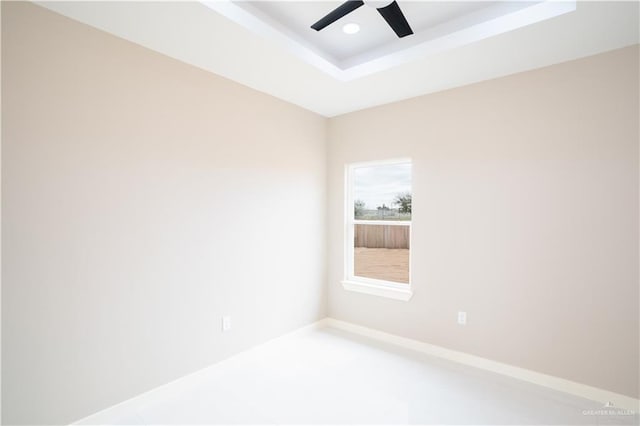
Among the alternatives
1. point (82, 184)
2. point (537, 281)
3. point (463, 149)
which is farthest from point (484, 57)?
point (82, 184)

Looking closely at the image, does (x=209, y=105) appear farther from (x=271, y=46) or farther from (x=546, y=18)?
(x=546, y=18)

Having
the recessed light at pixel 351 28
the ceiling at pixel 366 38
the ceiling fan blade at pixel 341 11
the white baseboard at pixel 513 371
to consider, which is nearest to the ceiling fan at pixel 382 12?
the ceiling fan blade at pixel 341 11

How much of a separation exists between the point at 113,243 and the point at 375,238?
103 inches

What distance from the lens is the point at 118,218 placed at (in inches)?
85.2

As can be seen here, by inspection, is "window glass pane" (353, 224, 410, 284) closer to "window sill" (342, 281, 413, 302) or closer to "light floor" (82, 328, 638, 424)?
"window sill" (342, 281, 413, 302)

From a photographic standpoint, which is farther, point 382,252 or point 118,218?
point 382,252

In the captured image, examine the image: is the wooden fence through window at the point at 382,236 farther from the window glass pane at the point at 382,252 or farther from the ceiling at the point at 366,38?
the ceiling at the point at 366,38

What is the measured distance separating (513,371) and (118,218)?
3315 millimetres

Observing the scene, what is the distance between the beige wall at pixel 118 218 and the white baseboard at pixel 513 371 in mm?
1218

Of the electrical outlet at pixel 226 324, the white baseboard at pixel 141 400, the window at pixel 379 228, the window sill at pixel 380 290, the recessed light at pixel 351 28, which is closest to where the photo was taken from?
the white baseboard at pixel 141 400

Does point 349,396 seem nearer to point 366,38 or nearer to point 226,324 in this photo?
point 226,324

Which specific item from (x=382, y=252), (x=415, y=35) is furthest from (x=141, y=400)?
(x=415, y=35)

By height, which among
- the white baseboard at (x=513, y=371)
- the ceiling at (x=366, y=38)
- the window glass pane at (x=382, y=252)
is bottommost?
the white baseboard at (x=513, y=371)

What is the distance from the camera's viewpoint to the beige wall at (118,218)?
1.80 meters
